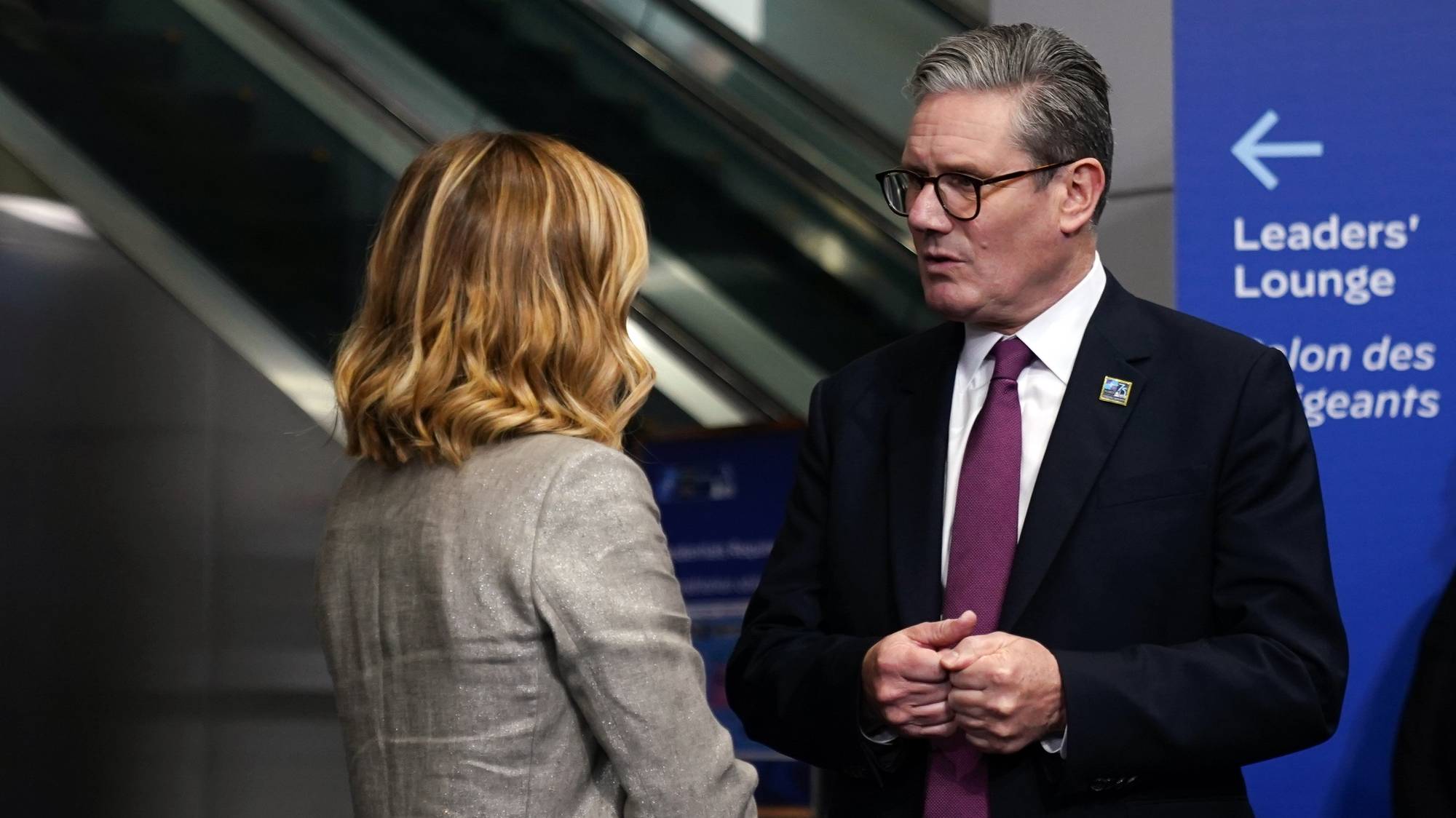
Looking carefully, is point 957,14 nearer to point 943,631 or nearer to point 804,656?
point 804,656

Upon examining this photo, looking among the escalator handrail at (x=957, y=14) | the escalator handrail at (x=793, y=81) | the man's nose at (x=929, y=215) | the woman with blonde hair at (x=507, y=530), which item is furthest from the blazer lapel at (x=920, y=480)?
the escalator handrail at (x=957, y=14)

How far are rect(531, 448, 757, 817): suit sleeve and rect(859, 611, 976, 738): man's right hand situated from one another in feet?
0.90

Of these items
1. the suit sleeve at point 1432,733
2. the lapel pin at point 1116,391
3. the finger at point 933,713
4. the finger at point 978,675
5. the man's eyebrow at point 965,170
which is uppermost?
the man's eyebrow at point 965,170

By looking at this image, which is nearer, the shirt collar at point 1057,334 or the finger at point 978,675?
the finger at point 978,675

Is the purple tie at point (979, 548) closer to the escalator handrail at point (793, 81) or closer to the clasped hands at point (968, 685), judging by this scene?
the clasped hands at point (968, 685)

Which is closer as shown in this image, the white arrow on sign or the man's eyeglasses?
the man's eyeglasses

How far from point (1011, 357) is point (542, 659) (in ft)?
2.71

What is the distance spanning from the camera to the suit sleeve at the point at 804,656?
202 cm

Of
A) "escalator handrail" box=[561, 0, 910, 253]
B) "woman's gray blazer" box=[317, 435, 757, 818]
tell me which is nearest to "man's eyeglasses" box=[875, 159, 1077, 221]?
"woman's gray blazer" box=[317, 435, 757, 818]

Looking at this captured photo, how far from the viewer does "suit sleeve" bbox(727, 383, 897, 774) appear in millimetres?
2021

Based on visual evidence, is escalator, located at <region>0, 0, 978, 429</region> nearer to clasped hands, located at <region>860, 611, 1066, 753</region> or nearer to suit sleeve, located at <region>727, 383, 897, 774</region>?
suit sleeve, located at <region>727, 383, 897, 774</region>

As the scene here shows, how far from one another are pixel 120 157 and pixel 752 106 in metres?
2.05

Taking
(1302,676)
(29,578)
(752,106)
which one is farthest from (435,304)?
(752,106)

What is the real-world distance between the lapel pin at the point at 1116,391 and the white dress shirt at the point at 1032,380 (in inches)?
2.1
